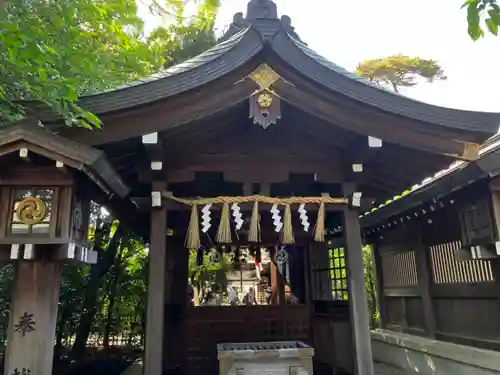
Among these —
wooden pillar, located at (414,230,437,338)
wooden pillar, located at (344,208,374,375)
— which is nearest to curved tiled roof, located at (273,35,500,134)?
wooden pillar, located at (344,208,374,375)

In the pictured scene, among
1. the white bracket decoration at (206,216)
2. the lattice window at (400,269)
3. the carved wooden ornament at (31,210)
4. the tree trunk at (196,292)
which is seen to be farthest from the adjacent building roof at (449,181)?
the carved wooden ornament at (31,210)

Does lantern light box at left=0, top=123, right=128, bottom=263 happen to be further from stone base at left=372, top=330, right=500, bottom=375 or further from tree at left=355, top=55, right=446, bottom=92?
tree at left=355, top=55, right=446, bottom=92

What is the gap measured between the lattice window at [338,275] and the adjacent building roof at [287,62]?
314 cm

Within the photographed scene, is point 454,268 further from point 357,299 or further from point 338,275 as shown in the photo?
point 357,299

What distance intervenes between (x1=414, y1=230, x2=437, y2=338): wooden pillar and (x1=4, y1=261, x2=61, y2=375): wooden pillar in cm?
635

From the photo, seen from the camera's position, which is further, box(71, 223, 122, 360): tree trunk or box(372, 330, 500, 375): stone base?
box(71, 223, 122, 360): tree trunk

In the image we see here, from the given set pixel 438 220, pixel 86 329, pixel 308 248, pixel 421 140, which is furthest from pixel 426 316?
pixel 86 329

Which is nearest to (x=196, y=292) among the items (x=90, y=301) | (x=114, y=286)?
(x=90, y=301)

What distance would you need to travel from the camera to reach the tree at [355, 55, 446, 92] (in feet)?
60.2

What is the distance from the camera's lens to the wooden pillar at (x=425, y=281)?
24.3ft

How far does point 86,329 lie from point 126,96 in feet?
25.8

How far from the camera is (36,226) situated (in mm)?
3979

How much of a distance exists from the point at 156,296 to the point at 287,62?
3014 millimetres

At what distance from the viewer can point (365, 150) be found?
194 inches
